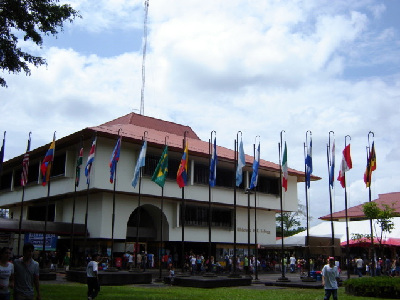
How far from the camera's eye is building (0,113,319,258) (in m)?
34.4

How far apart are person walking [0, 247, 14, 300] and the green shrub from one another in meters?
14.1

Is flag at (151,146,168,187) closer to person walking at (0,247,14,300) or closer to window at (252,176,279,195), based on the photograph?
person walking at (0,247,14,300)

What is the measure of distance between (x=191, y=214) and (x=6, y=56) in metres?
27.3

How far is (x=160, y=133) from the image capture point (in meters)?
41.4

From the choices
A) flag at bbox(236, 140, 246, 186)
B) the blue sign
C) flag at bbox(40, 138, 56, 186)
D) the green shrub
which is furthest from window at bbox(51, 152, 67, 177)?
the green shrub

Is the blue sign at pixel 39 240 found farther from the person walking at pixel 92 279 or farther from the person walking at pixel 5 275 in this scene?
the person walking at pixel 5 275

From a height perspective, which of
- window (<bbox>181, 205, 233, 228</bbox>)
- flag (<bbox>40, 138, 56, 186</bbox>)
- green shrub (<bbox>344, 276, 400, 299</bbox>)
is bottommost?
green shrub (<bbox>344, 276, 400, 299</bbox>)

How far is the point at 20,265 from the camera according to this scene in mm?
8258

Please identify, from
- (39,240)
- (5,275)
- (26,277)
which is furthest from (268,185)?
(5,275)

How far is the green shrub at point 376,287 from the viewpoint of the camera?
17.3 metres

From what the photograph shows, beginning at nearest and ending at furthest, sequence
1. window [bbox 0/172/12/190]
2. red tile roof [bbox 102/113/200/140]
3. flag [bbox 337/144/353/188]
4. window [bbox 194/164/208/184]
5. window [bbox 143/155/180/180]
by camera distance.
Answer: flag [bbox 337/144/353/188], window [bbox 143/155/180/180], window [bbox 194/164/208/184], red tile roof [bbox 102/113/200/140], window [bbox 0/172/12/190]

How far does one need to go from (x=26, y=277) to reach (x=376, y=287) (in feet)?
45.9

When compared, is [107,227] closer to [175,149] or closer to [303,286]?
[175,149]

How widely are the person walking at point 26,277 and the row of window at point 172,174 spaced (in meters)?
27.3
